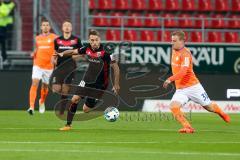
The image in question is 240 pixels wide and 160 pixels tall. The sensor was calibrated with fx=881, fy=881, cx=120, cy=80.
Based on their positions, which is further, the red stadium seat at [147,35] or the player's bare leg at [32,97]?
the red stadium seat at [147,35]

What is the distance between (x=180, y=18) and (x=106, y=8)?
8.31 ft

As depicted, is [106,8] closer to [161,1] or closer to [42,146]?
[161,1]

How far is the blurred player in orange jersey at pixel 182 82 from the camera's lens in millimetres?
15500

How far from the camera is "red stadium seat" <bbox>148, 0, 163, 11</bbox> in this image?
28.5 meters

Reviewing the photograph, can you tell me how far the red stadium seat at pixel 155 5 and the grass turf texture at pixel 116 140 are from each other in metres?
9.16

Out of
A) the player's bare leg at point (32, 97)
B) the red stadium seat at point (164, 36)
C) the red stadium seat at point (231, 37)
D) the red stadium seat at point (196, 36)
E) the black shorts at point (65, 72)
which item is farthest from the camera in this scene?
the red stadium seat at point (231, 37)

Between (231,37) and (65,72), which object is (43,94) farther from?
Answer: (231,37)

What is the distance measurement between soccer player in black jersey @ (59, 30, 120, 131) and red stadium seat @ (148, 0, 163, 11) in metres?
11.8

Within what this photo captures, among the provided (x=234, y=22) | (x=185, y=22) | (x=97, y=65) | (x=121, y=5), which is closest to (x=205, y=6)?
(x=185, y=22)

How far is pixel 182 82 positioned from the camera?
52.3 feet

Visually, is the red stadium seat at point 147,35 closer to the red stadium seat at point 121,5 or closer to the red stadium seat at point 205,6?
the red stadium seat at point 121,5

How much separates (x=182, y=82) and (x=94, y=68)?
6.15ft

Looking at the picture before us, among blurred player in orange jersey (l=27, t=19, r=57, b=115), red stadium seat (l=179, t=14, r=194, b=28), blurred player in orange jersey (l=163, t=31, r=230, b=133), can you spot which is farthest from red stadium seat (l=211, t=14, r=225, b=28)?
blurred player in orange jersey (l=163, t=31, r=230, b=133)

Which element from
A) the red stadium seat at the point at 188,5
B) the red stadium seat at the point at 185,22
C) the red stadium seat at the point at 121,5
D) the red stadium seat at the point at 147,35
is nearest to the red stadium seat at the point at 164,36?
the red stadium seat at the point at 147,35
